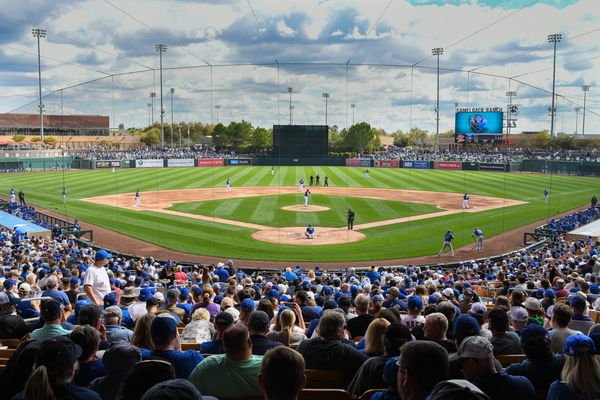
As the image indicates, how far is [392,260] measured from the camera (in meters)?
23.9

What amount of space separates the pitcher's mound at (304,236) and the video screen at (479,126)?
41.1 meters

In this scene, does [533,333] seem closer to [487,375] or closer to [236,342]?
[487,375]

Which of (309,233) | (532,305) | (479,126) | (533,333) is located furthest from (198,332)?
(479,126)

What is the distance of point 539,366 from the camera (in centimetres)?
475

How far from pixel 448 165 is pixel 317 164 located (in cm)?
2000

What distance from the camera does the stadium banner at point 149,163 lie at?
73312mm

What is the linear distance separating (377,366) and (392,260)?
19804 millimetres

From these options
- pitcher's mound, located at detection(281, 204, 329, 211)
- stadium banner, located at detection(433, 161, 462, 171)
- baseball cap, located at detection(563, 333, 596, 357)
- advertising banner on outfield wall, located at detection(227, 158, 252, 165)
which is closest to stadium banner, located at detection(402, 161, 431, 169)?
stadium banner, located at detection(433, 161, 462, 171)

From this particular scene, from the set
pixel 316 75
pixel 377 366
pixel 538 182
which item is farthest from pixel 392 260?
pixel 538 182

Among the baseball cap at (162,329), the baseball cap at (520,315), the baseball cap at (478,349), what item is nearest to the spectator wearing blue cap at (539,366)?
the baseball cap at (478,349)

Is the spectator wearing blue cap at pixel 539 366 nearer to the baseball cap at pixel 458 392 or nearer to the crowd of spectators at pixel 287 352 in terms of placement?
the crowd of spectators at pixel 287 352

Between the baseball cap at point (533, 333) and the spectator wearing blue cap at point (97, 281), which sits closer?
the baseball cap at point (533, 333)

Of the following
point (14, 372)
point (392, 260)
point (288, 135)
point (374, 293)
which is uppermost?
point (288, 135)

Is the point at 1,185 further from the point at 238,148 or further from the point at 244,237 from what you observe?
the point at 238,148
